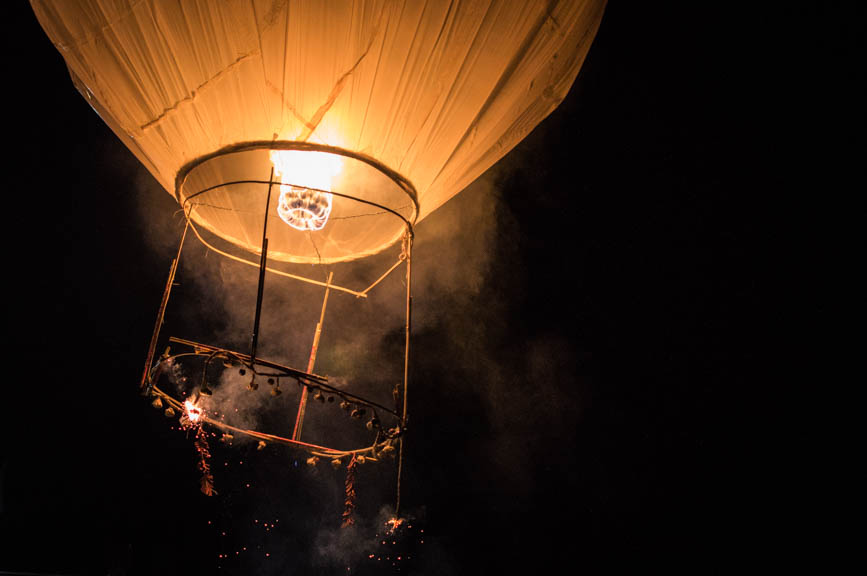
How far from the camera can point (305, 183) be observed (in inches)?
63.5

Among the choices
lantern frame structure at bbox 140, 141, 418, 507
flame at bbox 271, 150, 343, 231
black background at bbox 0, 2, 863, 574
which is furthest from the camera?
black background at bbox 0, 2, 863, 574

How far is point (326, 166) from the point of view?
1584 mm

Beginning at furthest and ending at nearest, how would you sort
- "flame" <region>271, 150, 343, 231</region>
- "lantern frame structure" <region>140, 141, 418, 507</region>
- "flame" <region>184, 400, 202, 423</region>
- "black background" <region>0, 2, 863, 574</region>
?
"black background" <region>0, 2, 863, 574</region>, "flame" <region>271, 150, 343, 231</region>, "flame" <region>184, 400, 202, 423</region>, "lantern frame structure" <region>140, 141, 418, 507</region>

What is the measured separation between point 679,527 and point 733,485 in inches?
18.4

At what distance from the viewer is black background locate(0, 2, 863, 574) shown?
313 cm

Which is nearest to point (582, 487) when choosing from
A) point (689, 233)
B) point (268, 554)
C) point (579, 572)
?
point (579, 572)

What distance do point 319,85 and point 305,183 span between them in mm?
338

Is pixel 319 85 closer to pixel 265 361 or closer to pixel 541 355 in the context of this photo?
pixel 265 361

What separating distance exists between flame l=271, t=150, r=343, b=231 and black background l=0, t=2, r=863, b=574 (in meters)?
2.11

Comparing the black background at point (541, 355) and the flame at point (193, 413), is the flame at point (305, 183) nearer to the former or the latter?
the flame at point (193, 413)

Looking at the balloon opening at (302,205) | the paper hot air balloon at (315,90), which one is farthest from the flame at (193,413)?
the balloon opening at (302,205)

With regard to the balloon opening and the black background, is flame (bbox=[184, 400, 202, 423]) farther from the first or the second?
the black background

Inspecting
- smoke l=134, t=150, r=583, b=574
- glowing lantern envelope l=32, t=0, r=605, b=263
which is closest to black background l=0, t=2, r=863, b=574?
smoke l=134, t=150, r=583, b=574

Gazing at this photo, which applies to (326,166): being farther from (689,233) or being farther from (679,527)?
(679,527)
